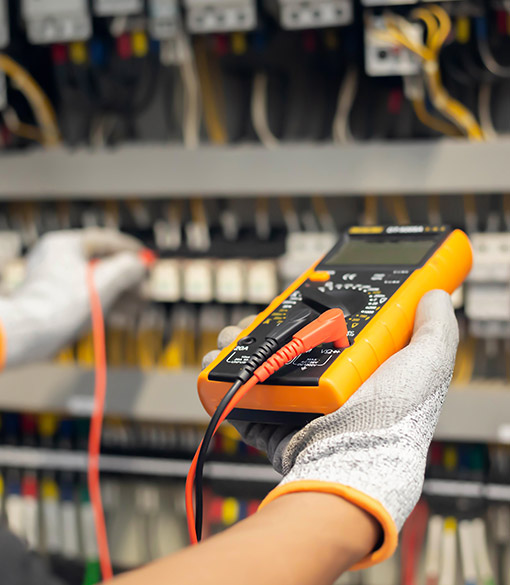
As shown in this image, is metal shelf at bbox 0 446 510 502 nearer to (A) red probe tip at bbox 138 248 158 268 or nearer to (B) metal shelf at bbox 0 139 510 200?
(A) red probe tip at bbox 138 248 158 268

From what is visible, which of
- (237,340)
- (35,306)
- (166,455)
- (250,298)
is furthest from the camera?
(166,455)

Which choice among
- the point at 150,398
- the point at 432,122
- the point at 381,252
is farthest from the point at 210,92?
the point at 381,252

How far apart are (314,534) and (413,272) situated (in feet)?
1.09

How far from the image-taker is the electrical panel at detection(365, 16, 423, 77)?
1030mm

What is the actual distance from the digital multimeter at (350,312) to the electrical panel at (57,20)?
0.68 metres

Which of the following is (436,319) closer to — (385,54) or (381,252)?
(381,252)

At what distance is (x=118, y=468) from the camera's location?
137cm

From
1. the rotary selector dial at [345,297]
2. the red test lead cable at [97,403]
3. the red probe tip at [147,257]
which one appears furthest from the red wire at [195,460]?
the red probe tip at [147,257]

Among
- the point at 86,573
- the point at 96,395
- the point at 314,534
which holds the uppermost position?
the point at 314,534

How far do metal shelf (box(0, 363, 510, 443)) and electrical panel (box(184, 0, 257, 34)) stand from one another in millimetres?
611

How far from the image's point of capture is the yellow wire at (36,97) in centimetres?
127

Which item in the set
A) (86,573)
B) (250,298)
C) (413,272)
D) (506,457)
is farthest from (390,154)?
(86,573)

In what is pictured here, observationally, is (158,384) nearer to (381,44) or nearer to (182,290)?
(182,290)

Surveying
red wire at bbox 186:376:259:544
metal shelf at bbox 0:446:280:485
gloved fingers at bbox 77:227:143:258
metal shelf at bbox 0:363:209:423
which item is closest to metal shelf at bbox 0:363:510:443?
metal shelf at bbox 0:363:209:423
